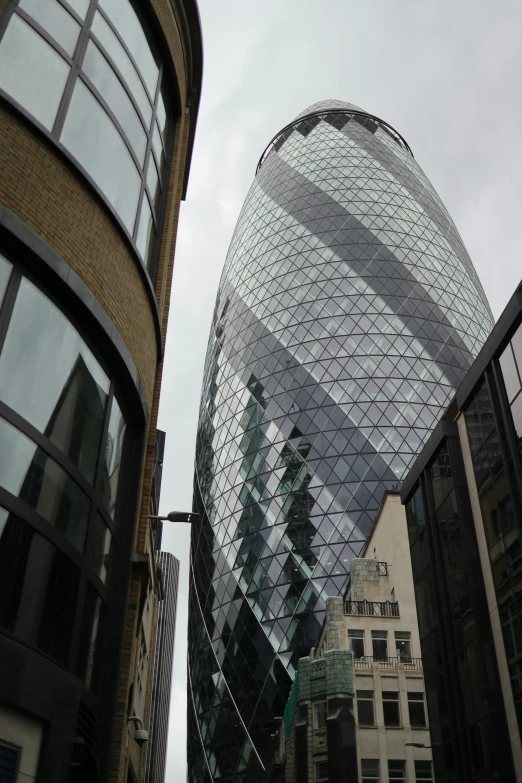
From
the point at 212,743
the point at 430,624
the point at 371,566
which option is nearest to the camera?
the point at 430,624

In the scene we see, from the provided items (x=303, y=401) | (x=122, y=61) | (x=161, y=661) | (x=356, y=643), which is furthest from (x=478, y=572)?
(x=161, y=661)

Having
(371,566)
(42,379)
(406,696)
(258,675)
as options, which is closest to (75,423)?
(42,379)

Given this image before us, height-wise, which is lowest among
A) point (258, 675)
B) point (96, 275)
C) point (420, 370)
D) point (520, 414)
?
point (96, 275)

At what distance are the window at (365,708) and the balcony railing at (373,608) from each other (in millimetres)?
3831

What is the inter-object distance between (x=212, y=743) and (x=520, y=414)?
45050 millimetres

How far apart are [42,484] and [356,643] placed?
24.7 m

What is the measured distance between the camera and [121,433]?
954cm

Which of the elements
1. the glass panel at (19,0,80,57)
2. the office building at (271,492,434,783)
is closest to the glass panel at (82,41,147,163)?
the glass panel at (19,0,80,57)

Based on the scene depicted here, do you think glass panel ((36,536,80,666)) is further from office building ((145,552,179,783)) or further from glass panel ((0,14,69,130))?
office building ((145,552,179,783))

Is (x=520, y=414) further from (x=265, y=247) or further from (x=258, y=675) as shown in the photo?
(x=265, y=247)

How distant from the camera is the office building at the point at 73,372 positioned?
6.57 meters

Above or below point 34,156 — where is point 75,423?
below

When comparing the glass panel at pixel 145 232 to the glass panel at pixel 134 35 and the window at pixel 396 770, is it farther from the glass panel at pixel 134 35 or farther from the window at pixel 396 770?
the window at pixel 396 770

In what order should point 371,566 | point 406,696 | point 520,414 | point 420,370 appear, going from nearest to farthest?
point 520,414 → point 406,696 → point 371,566 → point 420,370
